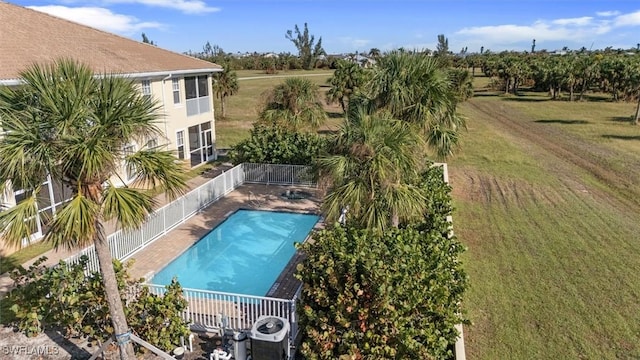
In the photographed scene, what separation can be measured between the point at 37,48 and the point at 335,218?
13.1 meters

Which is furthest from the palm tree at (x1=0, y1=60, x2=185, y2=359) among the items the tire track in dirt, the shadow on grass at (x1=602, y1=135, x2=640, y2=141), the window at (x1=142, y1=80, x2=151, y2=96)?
the shadow on grass at (x1=602, y1=135, x2=640, y2=141)

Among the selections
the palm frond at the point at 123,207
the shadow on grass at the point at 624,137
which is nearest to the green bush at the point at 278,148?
the palm frond at the point at 123,207

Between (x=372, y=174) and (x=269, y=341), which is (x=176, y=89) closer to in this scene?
(x=372, y=174)

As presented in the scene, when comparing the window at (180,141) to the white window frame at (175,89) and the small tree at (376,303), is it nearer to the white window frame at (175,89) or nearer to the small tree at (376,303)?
the white window frame at (175,89)

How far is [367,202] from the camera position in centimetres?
1005

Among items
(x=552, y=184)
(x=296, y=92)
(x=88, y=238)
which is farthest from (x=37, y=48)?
(x=552, y=184)

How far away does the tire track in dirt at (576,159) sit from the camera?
730 inches

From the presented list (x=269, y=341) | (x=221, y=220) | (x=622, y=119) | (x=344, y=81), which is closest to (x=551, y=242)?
(x=269, y=341)

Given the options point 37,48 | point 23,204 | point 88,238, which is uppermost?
point 37,48

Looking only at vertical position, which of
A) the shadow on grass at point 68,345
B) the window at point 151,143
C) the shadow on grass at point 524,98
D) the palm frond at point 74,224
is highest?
the window at point 151,143

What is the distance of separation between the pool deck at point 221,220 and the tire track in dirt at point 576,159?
1195 centimetres

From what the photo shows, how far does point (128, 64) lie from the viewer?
18.8 m

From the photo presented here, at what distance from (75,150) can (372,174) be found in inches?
226

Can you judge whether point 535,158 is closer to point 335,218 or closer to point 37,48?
point 335,218
